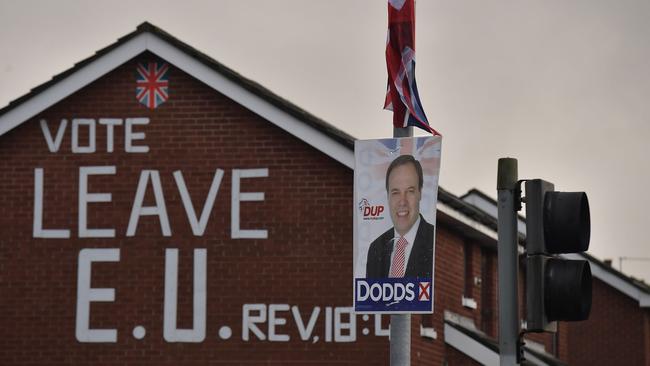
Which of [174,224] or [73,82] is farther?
[73,82]

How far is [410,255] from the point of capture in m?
12.4

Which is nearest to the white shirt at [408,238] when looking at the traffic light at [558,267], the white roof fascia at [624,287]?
the traffic light at [558,267]

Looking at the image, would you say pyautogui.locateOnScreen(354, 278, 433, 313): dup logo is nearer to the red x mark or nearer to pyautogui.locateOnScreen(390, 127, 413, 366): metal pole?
the red x mark

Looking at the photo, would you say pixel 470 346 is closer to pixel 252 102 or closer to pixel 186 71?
pixel 252 102

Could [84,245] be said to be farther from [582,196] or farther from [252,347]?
[582,196]

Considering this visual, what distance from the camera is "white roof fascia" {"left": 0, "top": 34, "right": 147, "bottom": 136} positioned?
2558 cm

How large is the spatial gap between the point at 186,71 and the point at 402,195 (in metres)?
13.6

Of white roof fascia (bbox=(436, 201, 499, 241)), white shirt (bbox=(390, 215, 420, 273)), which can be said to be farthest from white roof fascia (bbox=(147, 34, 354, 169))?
white shirt (bbox=(390, 215, 420, 273))

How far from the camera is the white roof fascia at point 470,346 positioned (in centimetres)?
2609

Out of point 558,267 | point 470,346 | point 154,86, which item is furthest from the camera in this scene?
point 470,346

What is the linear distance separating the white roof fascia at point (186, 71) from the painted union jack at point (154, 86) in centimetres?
36

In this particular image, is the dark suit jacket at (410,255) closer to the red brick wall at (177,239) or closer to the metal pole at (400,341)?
the metal pole at (400,341)

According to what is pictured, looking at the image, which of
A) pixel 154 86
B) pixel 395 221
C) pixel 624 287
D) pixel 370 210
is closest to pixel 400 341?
pixel 395 221

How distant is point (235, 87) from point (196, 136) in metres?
1.13
